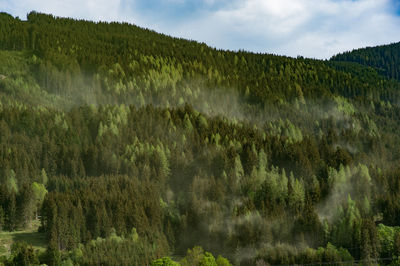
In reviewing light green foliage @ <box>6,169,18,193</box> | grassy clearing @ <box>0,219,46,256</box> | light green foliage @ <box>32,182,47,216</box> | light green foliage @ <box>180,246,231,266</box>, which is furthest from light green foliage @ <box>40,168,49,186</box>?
light green foliage @ <box>180,246,231,266</box>

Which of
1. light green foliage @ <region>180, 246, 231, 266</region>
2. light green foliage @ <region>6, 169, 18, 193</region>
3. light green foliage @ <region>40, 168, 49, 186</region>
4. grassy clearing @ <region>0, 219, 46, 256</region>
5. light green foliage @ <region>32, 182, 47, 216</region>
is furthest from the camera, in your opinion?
light green foliage @ <region>40, 168, 49, 186</region>

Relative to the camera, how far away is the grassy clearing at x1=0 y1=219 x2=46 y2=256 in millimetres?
130800

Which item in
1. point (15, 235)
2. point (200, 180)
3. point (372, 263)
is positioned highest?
point (200, 180)

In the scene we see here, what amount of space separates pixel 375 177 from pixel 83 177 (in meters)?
103

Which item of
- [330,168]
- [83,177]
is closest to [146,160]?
[83,177]

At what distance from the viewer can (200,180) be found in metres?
179

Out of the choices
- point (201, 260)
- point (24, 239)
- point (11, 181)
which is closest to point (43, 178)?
point (11, 181)

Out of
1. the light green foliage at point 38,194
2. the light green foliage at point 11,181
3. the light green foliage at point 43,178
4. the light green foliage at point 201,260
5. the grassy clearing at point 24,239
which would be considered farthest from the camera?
the light green foliage at point 43,178

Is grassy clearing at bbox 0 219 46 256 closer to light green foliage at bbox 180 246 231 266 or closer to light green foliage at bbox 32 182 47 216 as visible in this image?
light green foliage at bbox 32 182 47 216

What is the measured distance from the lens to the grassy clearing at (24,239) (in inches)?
5150

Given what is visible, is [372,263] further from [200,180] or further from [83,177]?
[83,177]

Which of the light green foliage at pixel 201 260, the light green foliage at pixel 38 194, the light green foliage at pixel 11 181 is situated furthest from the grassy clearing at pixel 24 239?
the light green foliage at pixel 201 260

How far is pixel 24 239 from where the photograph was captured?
460ft

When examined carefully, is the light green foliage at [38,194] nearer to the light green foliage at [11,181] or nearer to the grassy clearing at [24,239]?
the light green foliage at [11,181]
